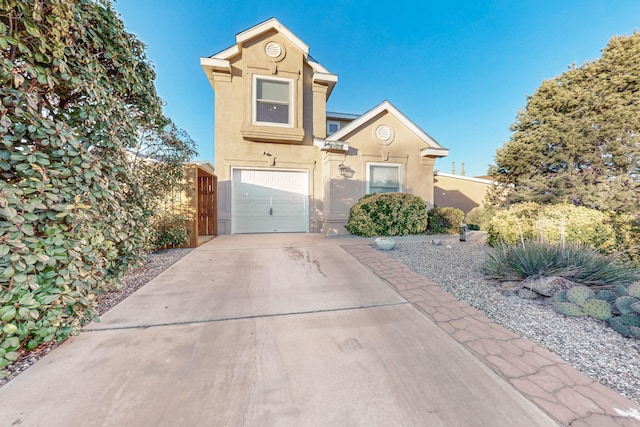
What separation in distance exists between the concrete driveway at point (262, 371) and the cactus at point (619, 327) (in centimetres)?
166

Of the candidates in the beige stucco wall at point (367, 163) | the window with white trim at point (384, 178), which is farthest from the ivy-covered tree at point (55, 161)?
the window with white trim at point (384, 178)

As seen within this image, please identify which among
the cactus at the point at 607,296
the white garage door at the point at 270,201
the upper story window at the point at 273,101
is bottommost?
the cactus at the point at 607,296

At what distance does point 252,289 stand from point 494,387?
285 centimetres

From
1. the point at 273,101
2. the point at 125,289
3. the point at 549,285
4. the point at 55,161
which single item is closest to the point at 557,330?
the point at 549,285

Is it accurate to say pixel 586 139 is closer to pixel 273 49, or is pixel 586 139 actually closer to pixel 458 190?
pixel 458 190

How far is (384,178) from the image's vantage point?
888 centimetres

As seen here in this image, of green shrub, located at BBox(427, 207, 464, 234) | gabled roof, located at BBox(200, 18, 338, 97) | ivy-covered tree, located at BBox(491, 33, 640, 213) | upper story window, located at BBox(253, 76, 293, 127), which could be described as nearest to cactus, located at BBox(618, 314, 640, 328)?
ivy-covered tree, located at BBox(491, 33, 640, 213)

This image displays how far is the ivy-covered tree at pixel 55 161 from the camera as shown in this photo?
1714 mm

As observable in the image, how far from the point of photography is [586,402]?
5.00 feet

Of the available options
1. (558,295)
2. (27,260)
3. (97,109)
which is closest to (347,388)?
(27,260)

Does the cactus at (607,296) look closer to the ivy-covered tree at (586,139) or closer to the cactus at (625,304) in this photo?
the cactus at (625,304)

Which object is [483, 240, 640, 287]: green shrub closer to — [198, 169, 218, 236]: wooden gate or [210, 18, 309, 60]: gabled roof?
[198, 169, 218, 236]: wooden gate

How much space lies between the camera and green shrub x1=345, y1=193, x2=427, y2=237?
7.34 meters

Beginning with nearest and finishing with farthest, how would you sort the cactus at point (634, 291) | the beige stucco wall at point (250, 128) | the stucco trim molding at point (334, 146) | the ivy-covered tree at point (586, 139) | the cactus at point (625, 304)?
the cactus at point (625, 304)
the cactus at point (634, 291)
the ivy-covered tree at point (586, 139)
the stucco trim molding at point (334, 146)
the beige stucco wall at point (250, 128)
